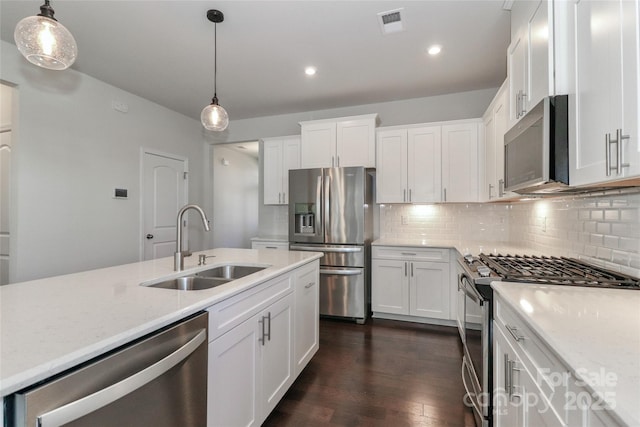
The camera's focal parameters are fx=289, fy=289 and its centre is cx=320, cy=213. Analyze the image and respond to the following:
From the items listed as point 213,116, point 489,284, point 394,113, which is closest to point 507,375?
point 489,284

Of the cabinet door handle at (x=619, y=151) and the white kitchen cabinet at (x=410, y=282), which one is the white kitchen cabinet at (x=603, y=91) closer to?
the cabinet door handle at (x=619, y=151)

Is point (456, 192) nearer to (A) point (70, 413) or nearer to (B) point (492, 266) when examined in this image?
(B) point (492, 266)

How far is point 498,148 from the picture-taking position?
264 centimetres

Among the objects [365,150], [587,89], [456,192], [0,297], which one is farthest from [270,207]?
[587,89]

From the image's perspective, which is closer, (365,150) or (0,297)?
(0,297)

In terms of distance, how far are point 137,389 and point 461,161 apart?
11.6ft

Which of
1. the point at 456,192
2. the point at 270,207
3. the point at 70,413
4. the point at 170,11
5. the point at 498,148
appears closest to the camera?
the point at 70,413

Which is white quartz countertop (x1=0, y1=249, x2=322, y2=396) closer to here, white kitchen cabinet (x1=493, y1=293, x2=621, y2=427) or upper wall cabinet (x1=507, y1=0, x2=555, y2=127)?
white kitchen cabinet (x1=493, y1=293, x2=621, y2=427)

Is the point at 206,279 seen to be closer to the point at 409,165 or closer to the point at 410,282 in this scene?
the point at 410,282

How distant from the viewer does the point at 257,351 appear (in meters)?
1.56

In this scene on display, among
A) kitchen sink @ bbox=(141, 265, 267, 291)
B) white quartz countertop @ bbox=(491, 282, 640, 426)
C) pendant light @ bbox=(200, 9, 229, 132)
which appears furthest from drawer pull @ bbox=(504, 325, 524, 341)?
pendant light @ bbox=(200, 9, 229, 132)

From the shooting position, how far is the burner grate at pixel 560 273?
1338 millimetres

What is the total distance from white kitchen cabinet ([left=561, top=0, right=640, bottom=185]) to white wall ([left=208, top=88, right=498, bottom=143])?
2.43 meters

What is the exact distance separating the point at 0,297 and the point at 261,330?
1104 mm
